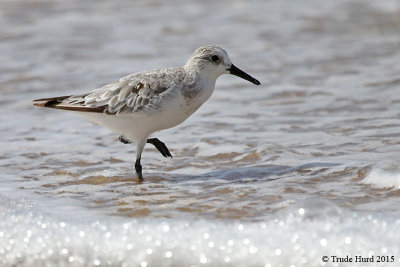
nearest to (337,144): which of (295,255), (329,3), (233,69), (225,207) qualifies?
(233,69)

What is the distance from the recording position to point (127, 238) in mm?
5441

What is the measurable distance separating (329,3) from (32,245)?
9.78m

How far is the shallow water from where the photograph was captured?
538 cm

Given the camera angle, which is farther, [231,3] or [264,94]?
[231,3]

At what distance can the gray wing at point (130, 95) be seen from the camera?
22.7 ft

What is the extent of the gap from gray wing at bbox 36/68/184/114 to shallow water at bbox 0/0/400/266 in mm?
602

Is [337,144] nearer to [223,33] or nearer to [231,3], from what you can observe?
[223,33]

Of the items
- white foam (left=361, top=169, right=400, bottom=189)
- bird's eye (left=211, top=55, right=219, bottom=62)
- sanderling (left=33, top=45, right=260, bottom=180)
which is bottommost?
white foam (left=361, top=169, right=400, bottom=189)

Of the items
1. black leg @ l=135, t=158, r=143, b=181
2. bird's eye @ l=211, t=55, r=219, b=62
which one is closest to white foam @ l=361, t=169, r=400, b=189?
bird's eye @ l=211, t=55, r=219, b=62

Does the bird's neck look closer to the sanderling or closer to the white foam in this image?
the sanderling

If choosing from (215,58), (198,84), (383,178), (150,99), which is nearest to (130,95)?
(150,99)

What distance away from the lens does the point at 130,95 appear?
7031 mm

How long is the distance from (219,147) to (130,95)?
1.20 meters

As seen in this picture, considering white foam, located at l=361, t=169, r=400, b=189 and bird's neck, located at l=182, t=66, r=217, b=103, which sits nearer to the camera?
white foam, located at l=361, t=169, r=400, b=189
